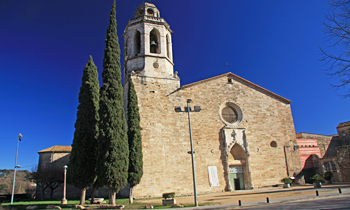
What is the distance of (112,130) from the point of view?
12.5m

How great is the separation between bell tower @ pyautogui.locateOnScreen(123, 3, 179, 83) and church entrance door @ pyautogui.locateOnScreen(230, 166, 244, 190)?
9.63m

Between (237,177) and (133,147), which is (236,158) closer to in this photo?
(237,177)

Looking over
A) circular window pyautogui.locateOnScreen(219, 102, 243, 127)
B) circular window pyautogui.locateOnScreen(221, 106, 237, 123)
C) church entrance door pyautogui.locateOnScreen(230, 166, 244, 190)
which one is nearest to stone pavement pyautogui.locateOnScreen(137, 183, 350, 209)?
church entrance door pyautogui.locateOnScreen(230, 166, 244, 190)

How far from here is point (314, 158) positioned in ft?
79.5

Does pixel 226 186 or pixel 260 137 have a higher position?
pixel 260 137

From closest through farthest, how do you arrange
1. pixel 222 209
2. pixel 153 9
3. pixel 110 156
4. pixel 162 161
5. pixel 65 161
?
pixel 222 209, pixel 110 156, pixel 162 161, pixel 153 9, pixel 65 161

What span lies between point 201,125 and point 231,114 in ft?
12.2

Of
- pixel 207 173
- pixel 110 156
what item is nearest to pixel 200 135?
pixel 207 173

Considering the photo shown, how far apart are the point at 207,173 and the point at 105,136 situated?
998cm

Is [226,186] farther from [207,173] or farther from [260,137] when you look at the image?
[260,137]

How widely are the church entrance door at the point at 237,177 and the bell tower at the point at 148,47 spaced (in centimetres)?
963

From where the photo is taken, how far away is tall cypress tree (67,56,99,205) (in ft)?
39.8

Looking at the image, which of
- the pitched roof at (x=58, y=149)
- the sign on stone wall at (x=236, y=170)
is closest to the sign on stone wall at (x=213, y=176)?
the sign on stone wall at (x=236, y=170)

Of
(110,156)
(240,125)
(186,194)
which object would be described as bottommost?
(186,194)
